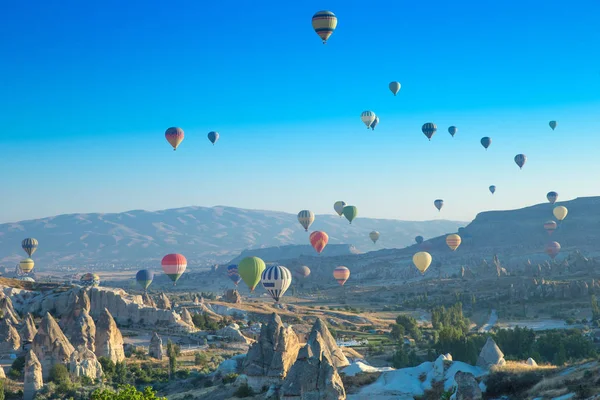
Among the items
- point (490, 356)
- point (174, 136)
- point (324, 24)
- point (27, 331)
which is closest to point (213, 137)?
point (174, 136)

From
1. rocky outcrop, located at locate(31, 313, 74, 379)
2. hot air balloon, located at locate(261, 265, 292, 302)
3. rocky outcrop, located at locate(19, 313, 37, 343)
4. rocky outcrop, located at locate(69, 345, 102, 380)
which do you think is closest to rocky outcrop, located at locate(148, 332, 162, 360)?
rocky outcrop, located at locate(69, 345, 102, 380)

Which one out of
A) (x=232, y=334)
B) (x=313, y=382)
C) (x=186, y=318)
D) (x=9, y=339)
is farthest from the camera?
(x=186, y=318)

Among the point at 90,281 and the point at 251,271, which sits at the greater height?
the point at 251,271

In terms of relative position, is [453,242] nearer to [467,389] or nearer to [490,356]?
[490,356]

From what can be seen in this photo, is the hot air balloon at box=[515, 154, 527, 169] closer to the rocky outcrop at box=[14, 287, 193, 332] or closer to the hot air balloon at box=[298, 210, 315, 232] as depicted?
the hot air balloon at box=[298, 210, 315, 232]

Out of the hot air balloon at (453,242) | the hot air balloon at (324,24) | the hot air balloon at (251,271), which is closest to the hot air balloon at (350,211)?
the hot air balloon at (453,242)

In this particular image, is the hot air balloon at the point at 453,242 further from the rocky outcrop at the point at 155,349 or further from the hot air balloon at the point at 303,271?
the rocky outcrop at the point at 155,349
